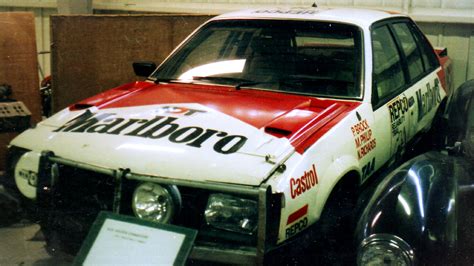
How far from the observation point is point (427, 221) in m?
2.46

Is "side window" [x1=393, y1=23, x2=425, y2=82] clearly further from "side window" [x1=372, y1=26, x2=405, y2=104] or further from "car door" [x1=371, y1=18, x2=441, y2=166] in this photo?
"side window" [x1=372, y1=26, x2=405, y2=104]

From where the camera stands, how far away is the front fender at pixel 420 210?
2373 mm

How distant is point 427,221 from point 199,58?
87.8 inches

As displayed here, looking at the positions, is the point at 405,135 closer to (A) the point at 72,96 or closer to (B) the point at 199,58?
(B) the point at 199,58

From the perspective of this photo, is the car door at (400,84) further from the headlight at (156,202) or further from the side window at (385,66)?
the headlight at (156,202)

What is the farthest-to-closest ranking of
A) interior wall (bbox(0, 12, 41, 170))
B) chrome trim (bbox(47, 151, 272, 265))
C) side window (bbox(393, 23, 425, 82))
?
interior wall (bbox(0, 12, 41, 170)) → side window (bbox(393, 23, 425, 82)) → chrome trim (bbox(47, 151, 272, 265))

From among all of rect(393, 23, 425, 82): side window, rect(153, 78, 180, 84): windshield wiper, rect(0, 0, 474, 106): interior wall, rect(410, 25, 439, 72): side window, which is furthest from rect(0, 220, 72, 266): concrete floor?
rect(0, 0, 474, 106): interior wall

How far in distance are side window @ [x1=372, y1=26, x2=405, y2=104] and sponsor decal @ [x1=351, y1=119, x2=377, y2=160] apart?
249 mm

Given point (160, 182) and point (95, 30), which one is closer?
point (160, 182)

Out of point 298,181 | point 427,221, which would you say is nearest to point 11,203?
point 298,181

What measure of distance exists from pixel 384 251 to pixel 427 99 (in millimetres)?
2499

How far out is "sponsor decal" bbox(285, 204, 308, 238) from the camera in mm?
2807

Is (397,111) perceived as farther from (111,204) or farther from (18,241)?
(18,241)

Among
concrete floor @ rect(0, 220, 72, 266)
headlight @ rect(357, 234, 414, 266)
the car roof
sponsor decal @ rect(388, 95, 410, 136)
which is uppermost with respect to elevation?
the car roof
